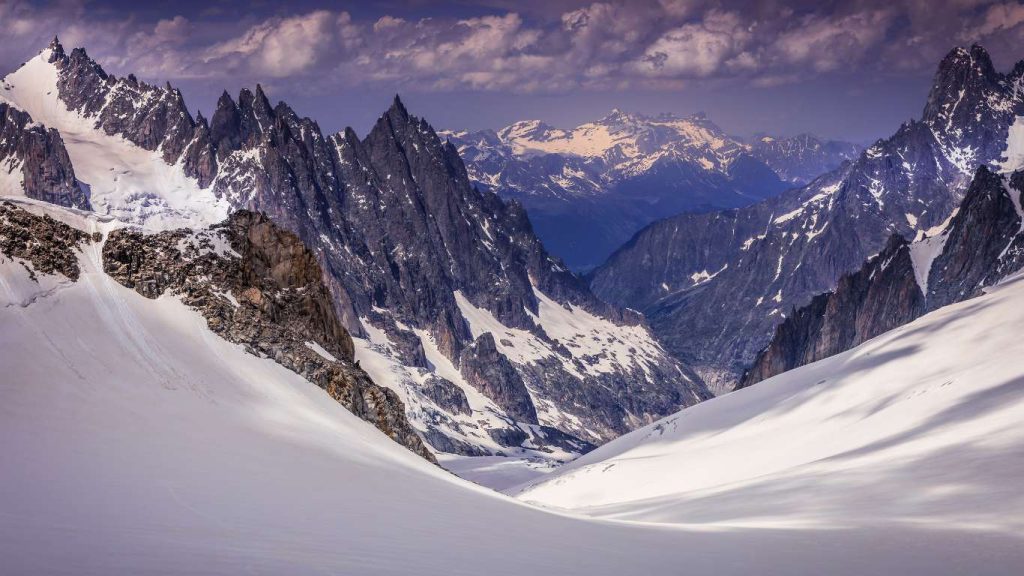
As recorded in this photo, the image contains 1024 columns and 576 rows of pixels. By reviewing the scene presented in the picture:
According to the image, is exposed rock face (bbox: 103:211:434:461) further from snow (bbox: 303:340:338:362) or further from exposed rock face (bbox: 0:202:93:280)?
exposed rock face (bbox: 0:202:93:280)

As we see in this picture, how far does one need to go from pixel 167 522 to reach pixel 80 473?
5774mm

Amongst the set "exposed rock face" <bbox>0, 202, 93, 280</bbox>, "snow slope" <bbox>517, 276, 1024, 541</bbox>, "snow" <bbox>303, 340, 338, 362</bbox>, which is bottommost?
"snow slope" <bbox>517, 276, 1024, 541</bbox>

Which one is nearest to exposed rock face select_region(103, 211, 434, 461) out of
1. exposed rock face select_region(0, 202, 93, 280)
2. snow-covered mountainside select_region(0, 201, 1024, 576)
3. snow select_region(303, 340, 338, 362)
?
snow select_region(303, 340, 338, 362)

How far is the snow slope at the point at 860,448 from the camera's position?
127 feet

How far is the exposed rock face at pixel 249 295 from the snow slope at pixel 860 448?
60.3 ft

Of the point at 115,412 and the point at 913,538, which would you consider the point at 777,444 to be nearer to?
the point at 913,538

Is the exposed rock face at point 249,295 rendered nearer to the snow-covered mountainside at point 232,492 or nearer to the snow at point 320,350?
the snow at point 320,350

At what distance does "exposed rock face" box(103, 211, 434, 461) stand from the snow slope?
18.4 metres

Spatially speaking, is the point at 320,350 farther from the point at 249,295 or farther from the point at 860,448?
the point at 860,448

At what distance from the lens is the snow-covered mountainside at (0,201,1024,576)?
903 inches

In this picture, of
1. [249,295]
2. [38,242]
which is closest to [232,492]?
[38,242]

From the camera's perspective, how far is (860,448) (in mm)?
61719

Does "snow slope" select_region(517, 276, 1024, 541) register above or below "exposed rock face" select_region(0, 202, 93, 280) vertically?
below

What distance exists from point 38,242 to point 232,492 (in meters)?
27.1
